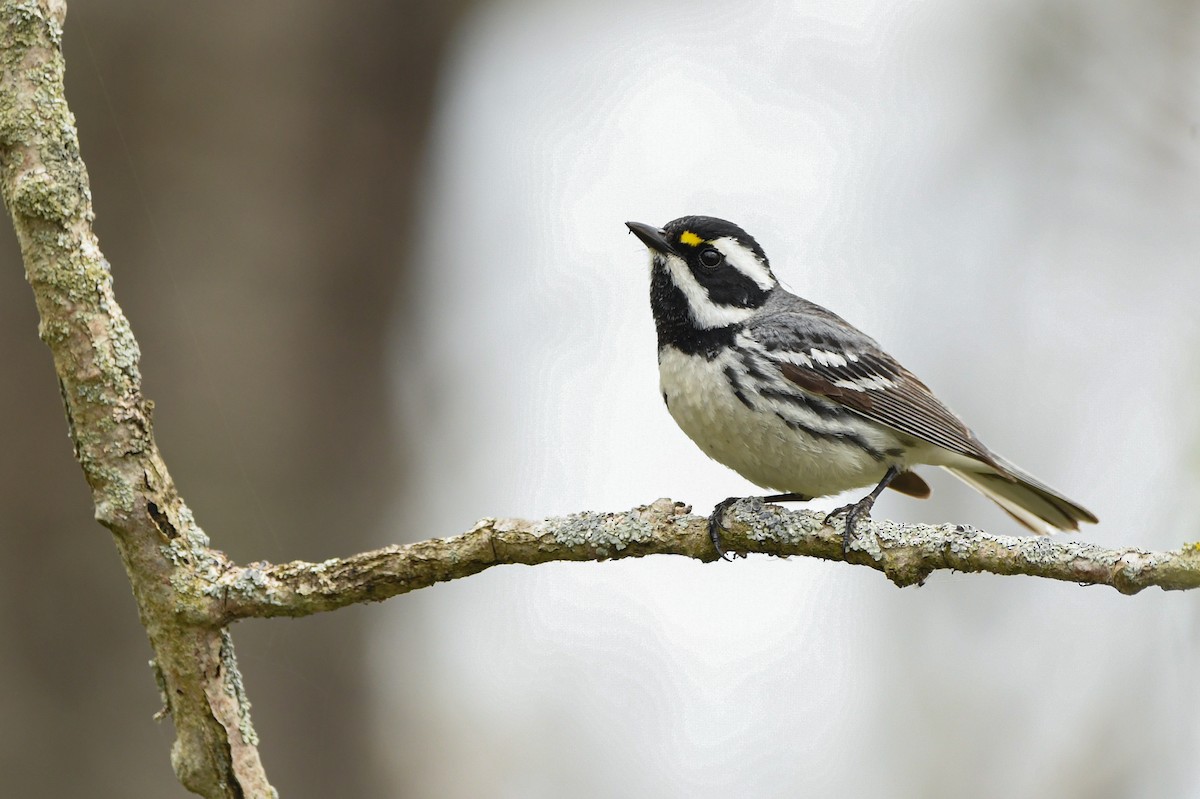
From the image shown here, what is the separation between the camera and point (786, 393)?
4.65m

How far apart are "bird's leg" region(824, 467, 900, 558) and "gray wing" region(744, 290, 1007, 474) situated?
0.21 meters

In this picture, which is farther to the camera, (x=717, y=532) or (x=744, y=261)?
(x=744, y=261)

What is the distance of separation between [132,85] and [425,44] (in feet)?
6.03

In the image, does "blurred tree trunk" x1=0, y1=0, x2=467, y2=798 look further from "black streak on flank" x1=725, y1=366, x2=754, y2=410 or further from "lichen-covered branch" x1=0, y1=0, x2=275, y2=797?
"lichen-covered branch" x1=0, y1=0, x2=275, y2=797

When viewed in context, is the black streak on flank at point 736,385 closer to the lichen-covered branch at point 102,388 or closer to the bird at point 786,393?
the bird at point 786,393

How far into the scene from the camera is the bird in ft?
15.0

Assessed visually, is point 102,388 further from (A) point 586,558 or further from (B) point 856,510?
A: (B) point 856,510

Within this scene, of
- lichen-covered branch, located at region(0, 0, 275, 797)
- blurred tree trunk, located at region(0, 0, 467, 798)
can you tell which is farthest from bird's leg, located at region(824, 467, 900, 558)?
blurred tree trunk, located at region(0, 0, 467, 798)

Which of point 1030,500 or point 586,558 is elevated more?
point 586,558

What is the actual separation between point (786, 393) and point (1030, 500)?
1437 millimetres

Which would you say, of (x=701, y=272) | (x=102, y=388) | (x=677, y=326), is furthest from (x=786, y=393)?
(x=102, y=388)

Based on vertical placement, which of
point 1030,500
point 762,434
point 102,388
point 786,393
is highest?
point 102,388

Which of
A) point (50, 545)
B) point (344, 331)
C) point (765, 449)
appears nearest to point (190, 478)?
point (50, 545)

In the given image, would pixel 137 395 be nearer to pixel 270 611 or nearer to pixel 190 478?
pixel 270 611
